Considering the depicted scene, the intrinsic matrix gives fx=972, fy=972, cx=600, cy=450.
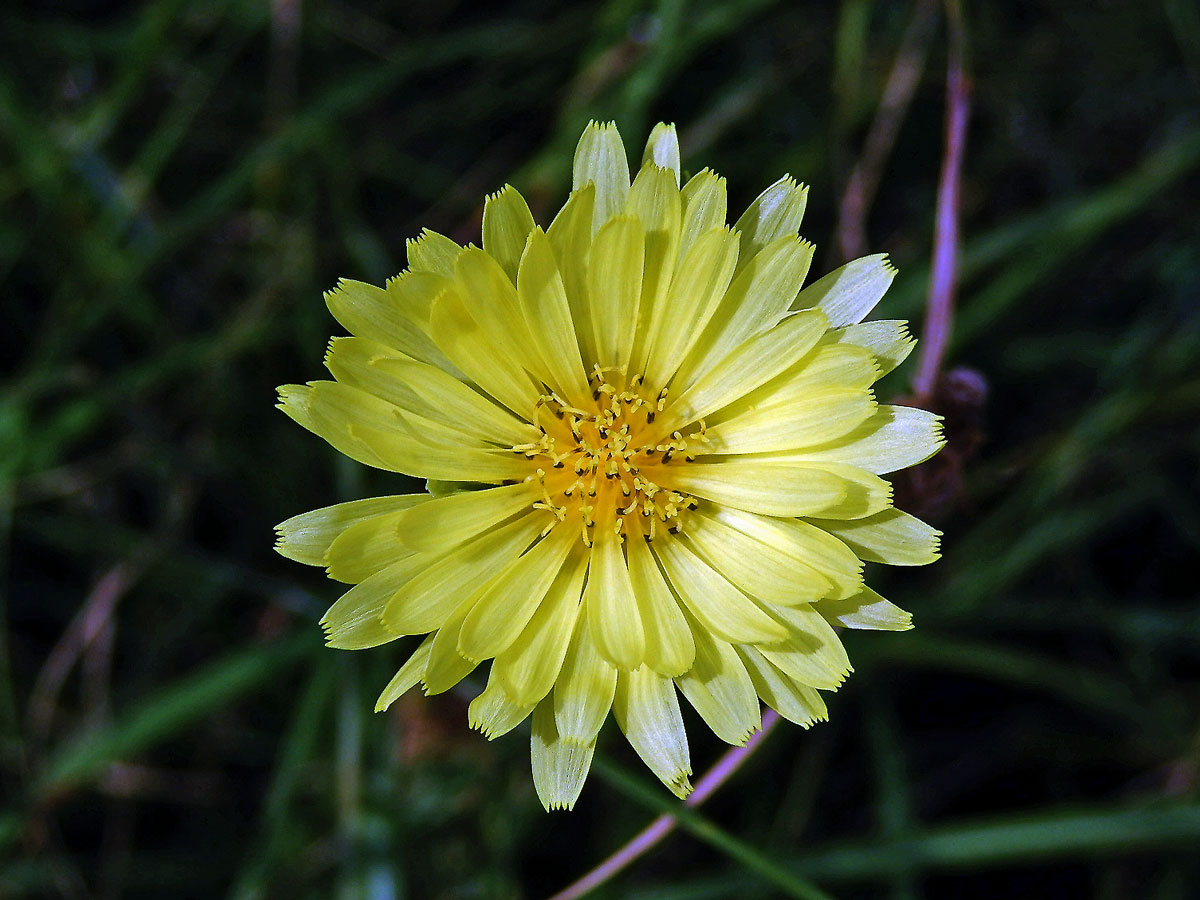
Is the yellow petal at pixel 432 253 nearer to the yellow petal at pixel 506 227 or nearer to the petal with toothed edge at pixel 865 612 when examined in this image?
the yellow petal at pixel 506 227

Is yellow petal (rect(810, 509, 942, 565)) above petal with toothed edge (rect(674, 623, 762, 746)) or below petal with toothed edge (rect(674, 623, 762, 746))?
above

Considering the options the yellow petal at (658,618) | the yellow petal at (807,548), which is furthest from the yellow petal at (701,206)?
the yellow petal at (658,618)

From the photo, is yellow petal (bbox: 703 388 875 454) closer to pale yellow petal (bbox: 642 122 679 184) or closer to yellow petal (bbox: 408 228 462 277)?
pale yellow petal (bbox: 642 122 679 184)

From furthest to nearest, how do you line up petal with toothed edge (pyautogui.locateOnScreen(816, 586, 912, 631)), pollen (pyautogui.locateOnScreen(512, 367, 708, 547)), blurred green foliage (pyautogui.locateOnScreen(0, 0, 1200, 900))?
blurred green foliage (pyautogui.locateOnScreen(0, 0, 1200, 900)), pollen (pyautogui.locateOnScreen(512, 367, 708, 547)), petal with toothed edge (pyautogui.locateOnScreen(816, 586, 912, 631))

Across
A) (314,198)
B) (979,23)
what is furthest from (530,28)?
(979,23)

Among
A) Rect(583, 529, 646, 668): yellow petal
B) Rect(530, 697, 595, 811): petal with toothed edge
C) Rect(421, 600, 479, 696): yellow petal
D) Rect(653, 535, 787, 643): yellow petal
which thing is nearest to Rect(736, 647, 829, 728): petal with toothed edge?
Rect(653, 535, 787, 643): yellow petal

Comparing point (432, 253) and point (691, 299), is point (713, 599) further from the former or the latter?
point (432, 253)
